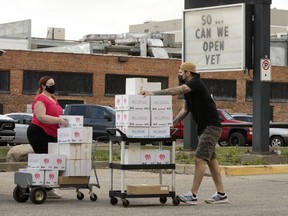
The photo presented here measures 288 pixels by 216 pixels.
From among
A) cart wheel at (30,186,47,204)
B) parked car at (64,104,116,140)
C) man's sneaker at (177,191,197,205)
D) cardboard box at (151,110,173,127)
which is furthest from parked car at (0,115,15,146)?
man's sneaker at (177,191,197,205)

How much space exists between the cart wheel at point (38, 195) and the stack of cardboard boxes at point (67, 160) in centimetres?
18

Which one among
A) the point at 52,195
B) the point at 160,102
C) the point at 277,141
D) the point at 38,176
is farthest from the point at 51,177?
the point at 277,141

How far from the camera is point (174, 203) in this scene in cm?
1307

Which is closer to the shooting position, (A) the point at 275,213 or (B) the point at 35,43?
(A) the point at 275,213

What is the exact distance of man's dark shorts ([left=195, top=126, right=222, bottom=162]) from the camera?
1301 centimetres

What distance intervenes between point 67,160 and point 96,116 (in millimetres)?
25725

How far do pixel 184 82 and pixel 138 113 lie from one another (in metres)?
0.97

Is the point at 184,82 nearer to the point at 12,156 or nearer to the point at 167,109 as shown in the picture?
the point at 167,109

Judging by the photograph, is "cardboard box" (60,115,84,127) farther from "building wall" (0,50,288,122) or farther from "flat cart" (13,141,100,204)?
"building wall" (0,50,288,122)

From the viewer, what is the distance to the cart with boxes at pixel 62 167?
43.0ft

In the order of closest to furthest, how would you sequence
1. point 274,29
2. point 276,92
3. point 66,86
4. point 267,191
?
1. point 267,191
2. point 66,86
3. point 276,92
4. point 274,29

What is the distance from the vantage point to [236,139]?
39781mm

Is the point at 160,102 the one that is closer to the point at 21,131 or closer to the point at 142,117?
the point at 142,117

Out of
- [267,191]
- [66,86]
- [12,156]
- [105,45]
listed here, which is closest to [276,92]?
[105,45]
